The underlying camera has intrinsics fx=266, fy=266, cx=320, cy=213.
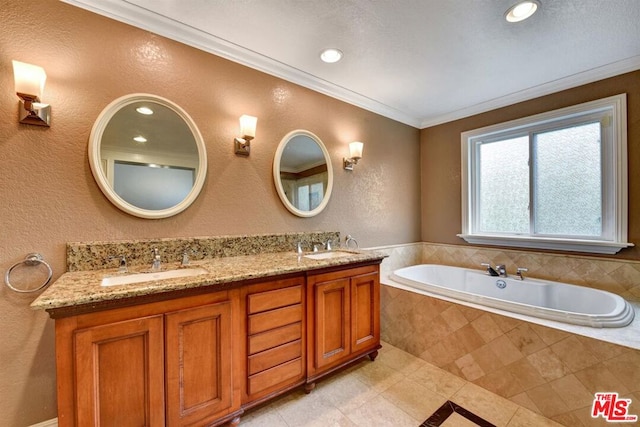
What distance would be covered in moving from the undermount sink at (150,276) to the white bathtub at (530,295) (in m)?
1.84

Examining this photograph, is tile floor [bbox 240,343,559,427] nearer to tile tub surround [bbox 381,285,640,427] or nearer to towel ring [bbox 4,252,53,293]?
tile tub surround [bbox 381,285,640,427]

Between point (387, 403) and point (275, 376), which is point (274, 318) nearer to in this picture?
point (275, 376)

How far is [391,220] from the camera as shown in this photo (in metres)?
3.20

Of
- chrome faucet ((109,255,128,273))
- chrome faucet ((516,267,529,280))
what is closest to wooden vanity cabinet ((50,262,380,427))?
chrome faucet ((109,255,128,273))

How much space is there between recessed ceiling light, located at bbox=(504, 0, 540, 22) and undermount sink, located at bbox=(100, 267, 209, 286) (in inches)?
93.4

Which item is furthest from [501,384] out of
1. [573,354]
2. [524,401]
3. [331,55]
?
[331,55]

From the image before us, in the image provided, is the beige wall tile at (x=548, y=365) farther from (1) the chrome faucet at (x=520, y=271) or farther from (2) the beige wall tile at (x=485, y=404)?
→ (1) the chrome faucet at (x=520, y=271)

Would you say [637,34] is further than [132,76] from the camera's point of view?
Yes

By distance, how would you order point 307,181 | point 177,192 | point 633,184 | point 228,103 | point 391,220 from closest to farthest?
point 177,192, point 228,103, point 633,184, point 307,181, point 391,220

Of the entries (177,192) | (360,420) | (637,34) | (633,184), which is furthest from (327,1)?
(633,184)

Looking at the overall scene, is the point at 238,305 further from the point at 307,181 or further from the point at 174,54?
the point at 174,54

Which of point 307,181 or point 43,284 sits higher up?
point 307,181

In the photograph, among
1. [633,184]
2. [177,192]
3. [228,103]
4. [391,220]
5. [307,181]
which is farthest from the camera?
[391,220]

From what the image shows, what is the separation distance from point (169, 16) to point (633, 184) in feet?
12.0
